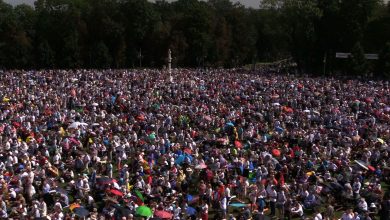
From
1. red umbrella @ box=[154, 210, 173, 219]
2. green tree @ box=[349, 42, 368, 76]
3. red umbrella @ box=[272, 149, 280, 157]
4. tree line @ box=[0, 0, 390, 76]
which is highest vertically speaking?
tree line @ box=[0, 0, 390, 76]

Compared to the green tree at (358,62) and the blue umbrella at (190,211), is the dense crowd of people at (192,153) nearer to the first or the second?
the blue umbrella at (190,211)

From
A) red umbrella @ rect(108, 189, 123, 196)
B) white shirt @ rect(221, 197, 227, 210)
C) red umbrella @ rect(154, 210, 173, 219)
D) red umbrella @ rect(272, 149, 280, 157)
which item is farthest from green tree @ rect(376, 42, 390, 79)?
red umbrella @ rect(154, 210, 173, 219)

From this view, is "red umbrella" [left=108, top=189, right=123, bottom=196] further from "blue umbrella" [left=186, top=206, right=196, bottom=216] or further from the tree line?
the tree line

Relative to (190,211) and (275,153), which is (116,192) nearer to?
(190,211)

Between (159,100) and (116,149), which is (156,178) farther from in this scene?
(159,100)

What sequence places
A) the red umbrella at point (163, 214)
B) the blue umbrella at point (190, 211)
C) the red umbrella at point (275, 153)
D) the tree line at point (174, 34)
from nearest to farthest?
the red umbrella at point (163, 214) → the blue umbrella at point (190, 211) → the red umbrella at point (275, 153) → the tree line at point (174, 34)

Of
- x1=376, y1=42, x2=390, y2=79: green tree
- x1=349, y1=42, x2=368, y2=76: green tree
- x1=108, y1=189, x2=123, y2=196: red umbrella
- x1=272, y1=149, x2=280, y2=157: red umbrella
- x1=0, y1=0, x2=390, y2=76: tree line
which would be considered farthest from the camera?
x1=0, y1=0, x2=390, y2=76: tree line

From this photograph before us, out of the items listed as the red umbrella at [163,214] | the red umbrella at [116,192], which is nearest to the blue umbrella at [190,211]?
the red umbrella at [163,214]
